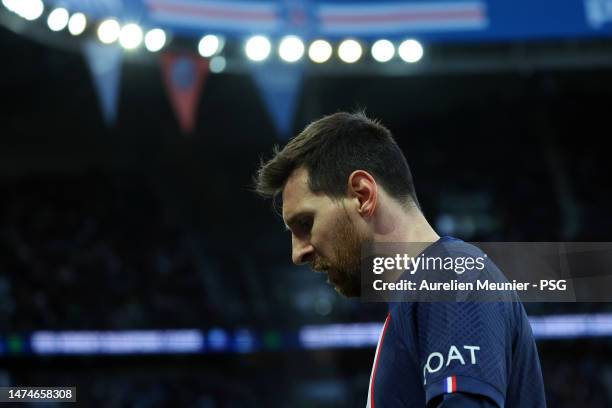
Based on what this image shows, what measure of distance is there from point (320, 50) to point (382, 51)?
0.87 meters

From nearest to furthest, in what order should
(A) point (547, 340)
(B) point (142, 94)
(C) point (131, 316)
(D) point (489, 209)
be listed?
(C) point (131, 316), (A) point (547, 340), (B) point (142, 94), (D) point (489, 209)

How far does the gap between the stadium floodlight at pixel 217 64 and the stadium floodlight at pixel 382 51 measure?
2161mm

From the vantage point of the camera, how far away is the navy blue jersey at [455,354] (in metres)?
1.22

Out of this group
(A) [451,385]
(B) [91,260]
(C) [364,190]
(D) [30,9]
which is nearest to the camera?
(A) [451,385]

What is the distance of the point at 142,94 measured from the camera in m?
15.4

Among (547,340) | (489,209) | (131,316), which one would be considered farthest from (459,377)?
(489,209)

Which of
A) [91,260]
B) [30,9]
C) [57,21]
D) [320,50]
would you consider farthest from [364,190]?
[91,260]

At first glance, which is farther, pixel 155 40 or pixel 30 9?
pixel 155 40

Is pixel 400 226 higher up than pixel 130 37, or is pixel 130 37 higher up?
pixel 130 37

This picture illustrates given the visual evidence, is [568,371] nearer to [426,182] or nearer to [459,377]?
Answer: [426,182]

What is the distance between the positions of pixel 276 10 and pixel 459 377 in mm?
10603

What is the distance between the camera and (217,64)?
1319 cm

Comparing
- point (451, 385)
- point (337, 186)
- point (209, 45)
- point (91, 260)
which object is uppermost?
point (209, 45)

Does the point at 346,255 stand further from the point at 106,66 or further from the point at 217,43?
the point at 217,43
